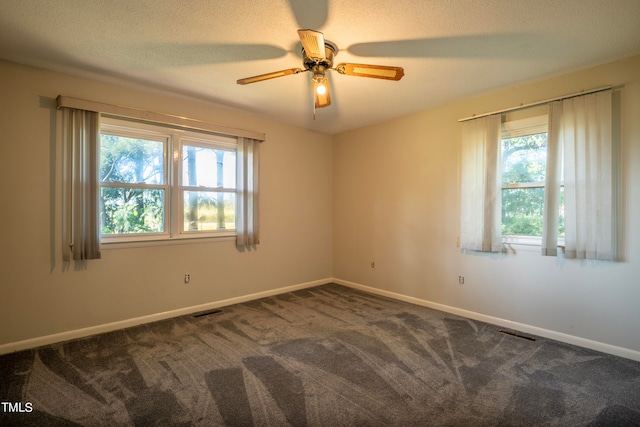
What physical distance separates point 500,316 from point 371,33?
3181 mm

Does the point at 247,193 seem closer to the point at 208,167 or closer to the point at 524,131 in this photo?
the point at 208,167

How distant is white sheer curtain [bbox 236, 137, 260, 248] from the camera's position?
401cm

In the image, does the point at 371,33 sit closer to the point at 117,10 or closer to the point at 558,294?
the point at 117,10

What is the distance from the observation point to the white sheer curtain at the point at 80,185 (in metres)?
2.83

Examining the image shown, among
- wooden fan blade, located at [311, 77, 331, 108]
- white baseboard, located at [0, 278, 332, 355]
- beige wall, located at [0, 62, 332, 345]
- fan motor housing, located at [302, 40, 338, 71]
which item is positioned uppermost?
fan motor housing, located at [302, 40, 338, 71]

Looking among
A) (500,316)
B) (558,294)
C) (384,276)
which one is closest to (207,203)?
(384,276)

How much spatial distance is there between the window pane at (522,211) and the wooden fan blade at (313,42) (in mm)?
2559

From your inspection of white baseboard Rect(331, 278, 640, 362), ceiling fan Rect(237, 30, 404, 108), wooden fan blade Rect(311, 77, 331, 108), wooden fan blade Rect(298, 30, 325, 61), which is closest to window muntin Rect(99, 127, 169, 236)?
ceiling fan Rect(237, 30, 404, 108)

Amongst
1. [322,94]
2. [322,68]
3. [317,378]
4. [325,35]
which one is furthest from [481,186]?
[317,378]

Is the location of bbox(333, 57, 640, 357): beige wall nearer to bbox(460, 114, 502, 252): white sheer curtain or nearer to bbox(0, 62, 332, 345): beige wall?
bbox(460, 114, 502, 252): white sheer curtain

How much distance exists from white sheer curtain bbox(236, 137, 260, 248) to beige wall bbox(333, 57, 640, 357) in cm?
163

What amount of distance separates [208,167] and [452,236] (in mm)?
3254

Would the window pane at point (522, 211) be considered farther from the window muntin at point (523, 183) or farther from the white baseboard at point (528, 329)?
the white baseboard at point (528, 329)

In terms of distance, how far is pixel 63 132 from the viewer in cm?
283
